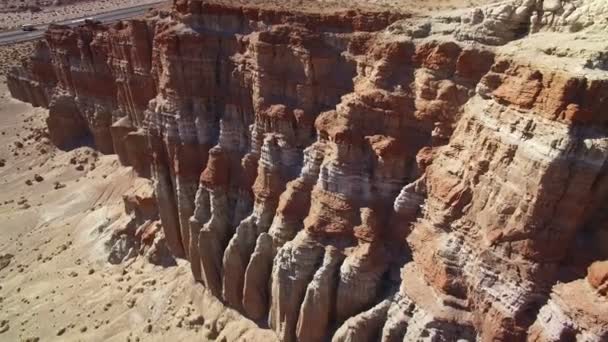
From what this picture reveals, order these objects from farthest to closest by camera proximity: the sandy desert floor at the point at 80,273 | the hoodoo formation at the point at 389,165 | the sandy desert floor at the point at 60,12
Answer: the sandy desert floor at the point at 60,12 < the sandy desert floor at the point at 80,273 < the hoodoo formation at the point at 389,165

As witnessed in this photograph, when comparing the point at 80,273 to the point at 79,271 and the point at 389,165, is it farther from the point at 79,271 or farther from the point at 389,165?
the point at 389,165

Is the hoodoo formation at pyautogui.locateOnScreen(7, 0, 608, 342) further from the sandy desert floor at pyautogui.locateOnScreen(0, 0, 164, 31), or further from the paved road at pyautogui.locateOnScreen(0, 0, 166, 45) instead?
the sandy desert floor at pyautogui.locateOnScreen(0, 0, 164, 31)

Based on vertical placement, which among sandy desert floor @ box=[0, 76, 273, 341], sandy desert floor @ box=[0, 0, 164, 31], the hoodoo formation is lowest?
sandy desert floor @ box=[0, 76, 273, 341]

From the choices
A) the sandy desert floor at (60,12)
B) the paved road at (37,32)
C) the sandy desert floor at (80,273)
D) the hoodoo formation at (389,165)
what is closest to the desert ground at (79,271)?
the sandy desert floor at (80,273)

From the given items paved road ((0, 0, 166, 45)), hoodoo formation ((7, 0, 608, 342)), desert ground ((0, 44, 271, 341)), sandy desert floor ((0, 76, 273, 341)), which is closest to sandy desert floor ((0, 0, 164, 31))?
paved road ((0, 0, 166, 45))

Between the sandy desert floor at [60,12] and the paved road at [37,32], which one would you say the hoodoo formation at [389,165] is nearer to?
the paved road at [37,32]

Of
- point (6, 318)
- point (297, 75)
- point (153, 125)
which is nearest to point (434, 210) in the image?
point (297, 75)

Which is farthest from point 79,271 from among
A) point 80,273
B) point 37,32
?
point 37,32

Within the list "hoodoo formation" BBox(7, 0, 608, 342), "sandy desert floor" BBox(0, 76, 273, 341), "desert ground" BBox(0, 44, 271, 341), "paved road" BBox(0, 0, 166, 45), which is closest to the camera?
"hoodoo formation" BBox(7, 0, 608, 342)
